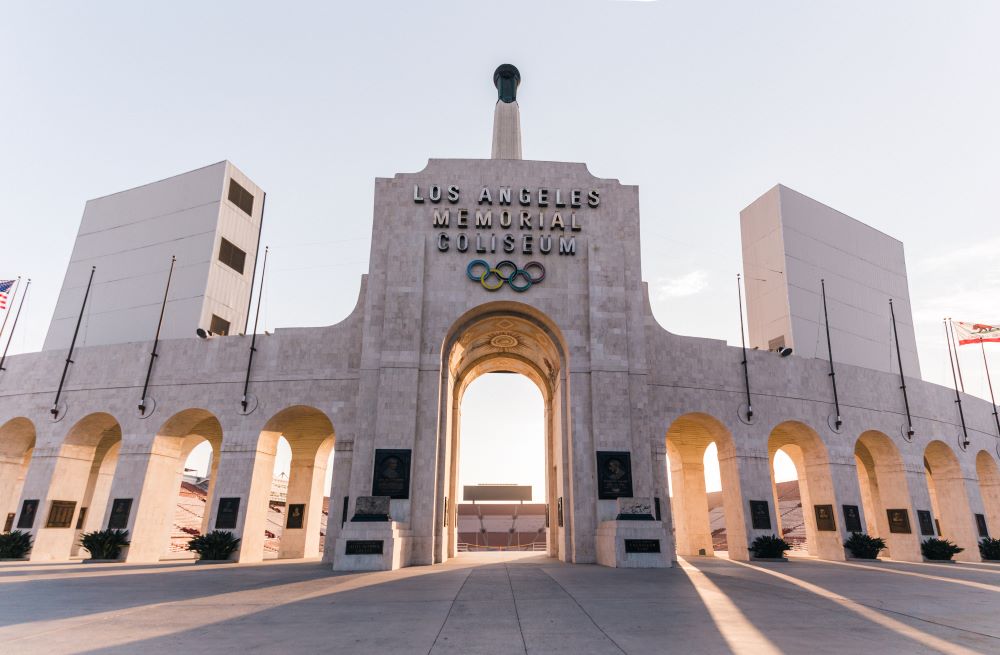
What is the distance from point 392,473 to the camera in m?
26.9

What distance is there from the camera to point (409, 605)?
40.5 feet

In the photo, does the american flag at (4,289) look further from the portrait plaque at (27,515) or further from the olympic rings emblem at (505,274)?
the olympic rings emblem at (505,274)

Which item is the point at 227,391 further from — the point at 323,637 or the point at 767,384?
the point at 767,384

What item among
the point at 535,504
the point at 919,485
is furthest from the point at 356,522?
the point at 535,504

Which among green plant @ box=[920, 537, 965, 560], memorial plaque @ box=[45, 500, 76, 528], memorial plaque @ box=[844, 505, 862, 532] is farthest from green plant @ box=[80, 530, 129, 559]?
green plant @ box=[920, 537, 965, 560]

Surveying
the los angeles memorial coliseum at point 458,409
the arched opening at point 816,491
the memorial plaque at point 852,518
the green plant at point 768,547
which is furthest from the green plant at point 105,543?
the memorial plaque at point 852,518

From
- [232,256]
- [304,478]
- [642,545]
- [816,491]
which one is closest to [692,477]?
[816,491]

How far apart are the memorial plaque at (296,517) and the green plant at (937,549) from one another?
3624cm

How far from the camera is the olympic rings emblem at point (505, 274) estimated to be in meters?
30.3

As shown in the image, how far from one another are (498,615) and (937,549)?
32951 mm

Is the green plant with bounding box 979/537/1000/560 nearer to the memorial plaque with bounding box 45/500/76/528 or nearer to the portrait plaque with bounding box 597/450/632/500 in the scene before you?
the portrait plaque with bounding box 597/450/632/500

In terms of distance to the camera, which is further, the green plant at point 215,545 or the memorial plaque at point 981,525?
the memorial plaque at point 981,525

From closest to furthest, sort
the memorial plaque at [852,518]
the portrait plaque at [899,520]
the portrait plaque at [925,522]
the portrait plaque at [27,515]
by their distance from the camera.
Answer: the portrait plaque at [27,515]
the memorial plaque at [852,518]
the portrait plaque at [925,522]
the portrait plaque at [899,520]

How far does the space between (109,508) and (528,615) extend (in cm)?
2770
